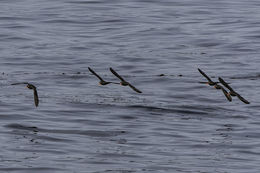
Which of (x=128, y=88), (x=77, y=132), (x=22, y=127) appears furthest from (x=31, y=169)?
(x=128, y=88)

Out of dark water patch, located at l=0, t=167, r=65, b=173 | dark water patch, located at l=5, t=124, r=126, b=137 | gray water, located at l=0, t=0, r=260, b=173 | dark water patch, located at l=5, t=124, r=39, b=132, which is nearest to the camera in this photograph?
dark water patch, located at l=0, t=167, r=65, b=173

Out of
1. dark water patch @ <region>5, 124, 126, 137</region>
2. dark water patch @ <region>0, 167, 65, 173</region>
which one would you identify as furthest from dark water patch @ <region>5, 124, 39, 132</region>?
dark water patch @ <region>0, 167, 65, 173</region>

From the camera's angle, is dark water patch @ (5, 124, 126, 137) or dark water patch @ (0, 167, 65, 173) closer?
dark water patch @ (0, 167, 65, 173)

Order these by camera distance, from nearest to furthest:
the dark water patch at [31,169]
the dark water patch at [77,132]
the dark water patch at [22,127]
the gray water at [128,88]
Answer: the dark water patch at [31,169] → the gray water at [128,88] → the dark water patch at [77,132] → the dark water patch at [22,127]

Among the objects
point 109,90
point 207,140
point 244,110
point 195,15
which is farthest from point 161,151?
point 195,15

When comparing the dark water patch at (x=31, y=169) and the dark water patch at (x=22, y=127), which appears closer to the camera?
the dark water patch at (x=31, y=169)

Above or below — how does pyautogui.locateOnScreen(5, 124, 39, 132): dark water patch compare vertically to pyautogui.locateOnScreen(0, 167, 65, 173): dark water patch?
below

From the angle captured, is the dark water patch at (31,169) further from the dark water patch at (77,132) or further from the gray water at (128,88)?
the dark water patch at (77,132)

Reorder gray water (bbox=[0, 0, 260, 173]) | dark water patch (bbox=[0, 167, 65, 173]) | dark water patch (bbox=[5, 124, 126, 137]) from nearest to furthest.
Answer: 1. dark water patch (bbox=[0, 167, 65, 173])
2. gray water (bbox=[0, 0, 260, 173])
3. dark water patch (bbox=[5, 124, 126, 137])

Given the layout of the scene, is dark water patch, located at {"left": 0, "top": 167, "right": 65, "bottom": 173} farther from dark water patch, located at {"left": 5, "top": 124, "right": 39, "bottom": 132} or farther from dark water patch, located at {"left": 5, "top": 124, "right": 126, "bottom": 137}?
dark water patch, located at {"left": 5, "top": 124, "right": 39, "bottom": 132}

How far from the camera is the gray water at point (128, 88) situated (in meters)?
35.2

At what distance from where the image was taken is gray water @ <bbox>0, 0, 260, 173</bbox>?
3525 cm

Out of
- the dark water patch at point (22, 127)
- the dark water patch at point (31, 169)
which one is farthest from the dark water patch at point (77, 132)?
the dark water patch at point (31, 169)

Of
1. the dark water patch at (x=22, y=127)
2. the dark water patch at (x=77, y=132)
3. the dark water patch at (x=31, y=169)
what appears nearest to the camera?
the dark water patch at (x=31, y=169)
